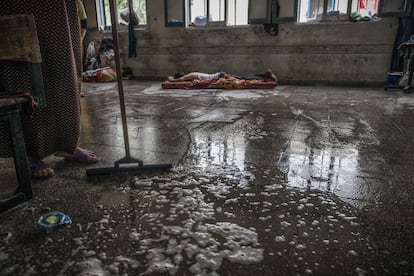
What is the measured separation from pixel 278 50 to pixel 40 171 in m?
6.18

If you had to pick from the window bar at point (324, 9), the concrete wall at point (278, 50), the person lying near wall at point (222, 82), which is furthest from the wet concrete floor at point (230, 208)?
the window bar at point (324, 9)

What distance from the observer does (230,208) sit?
136cm

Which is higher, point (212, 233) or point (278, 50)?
point (278, 50)

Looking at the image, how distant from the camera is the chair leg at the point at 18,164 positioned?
1.30 m

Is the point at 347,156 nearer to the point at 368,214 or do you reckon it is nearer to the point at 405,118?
the point at 368,214

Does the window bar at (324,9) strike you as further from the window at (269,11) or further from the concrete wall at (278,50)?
the concrete wall at (278,50)

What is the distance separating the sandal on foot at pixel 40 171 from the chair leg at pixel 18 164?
0.28m

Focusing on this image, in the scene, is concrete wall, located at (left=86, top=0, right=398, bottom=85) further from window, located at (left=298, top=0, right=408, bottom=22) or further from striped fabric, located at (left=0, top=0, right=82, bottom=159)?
striped fabric, located at (left=0, top=0, right=82, bottom=159)

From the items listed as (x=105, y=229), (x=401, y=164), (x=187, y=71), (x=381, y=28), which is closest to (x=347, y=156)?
(x=401, y=164)

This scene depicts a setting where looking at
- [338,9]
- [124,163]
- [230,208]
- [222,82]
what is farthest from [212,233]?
[338,9]

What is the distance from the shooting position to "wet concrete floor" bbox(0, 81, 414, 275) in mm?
1013

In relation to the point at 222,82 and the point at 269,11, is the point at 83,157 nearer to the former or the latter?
the point at 222,82

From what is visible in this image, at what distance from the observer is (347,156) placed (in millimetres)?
2029

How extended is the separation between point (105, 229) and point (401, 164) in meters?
1.82
